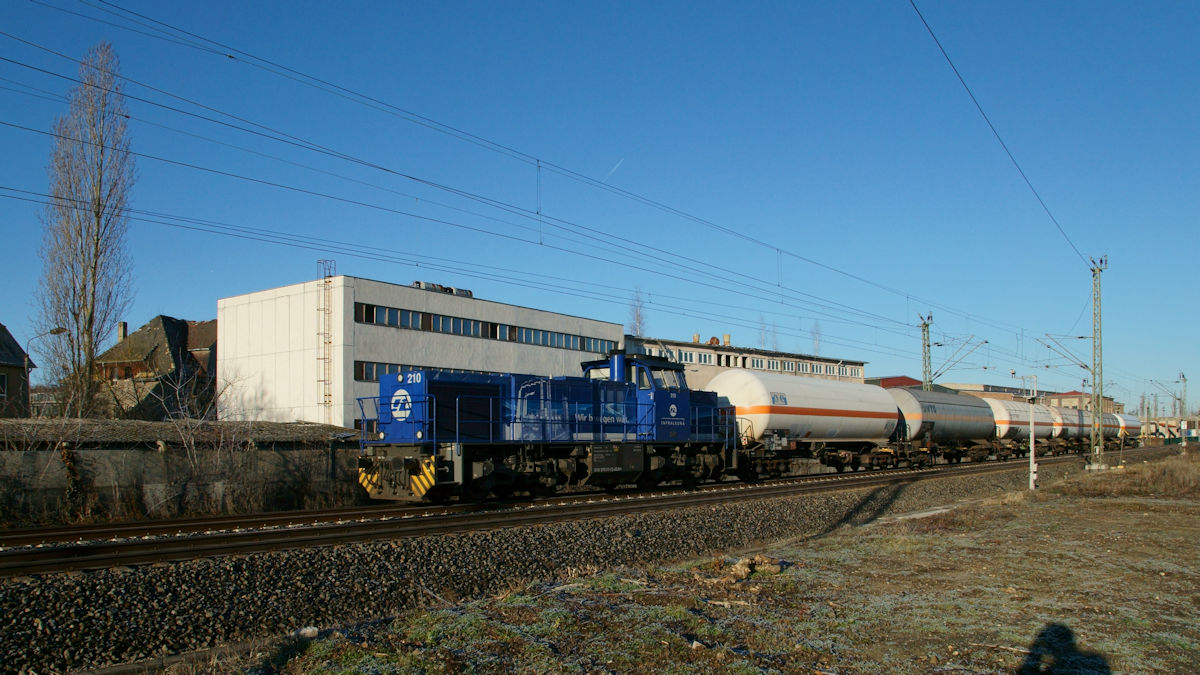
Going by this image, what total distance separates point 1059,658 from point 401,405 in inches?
570

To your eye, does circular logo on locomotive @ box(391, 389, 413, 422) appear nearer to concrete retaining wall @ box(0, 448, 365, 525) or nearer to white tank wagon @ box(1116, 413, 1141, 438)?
concrete retaining wall @ box(0, 448, 365, 525)

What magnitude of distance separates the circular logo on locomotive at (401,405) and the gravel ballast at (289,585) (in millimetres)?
6147

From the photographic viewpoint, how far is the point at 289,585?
26.9ft

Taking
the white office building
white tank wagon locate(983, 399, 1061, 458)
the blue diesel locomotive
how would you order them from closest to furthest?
the blue diesel locomotive < the white office building < white tank wagon locate(983, 399, 1061, 458)

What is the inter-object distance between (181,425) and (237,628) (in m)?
13.3

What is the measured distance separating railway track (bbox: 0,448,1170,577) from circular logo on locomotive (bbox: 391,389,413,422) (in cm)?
211

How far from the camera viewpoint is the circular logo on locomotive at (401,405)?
58.7 ft

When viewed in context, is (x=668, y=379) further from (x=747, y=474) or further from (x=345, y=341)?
(x=345, y=341)

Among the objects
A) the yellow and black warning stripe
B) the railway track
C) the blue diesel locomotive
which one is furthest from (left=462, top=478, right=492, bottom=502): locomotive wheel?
the yellow and black warning stripe

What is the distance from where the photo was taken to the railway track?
9961mm

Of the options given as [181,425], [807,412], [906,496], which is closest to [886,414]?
[807,412]

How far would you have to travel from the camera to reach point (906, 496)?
2075cm

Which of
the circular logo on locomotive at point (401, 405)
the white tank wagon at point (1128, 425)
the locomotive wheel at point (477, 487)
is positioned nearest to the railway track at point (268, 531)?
the locomotive wheel at point (477, 487)

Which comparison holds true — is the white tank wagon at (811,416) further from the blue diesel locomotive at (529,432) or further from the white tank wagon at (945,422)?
the blue diesel locomotive at (529,432)
